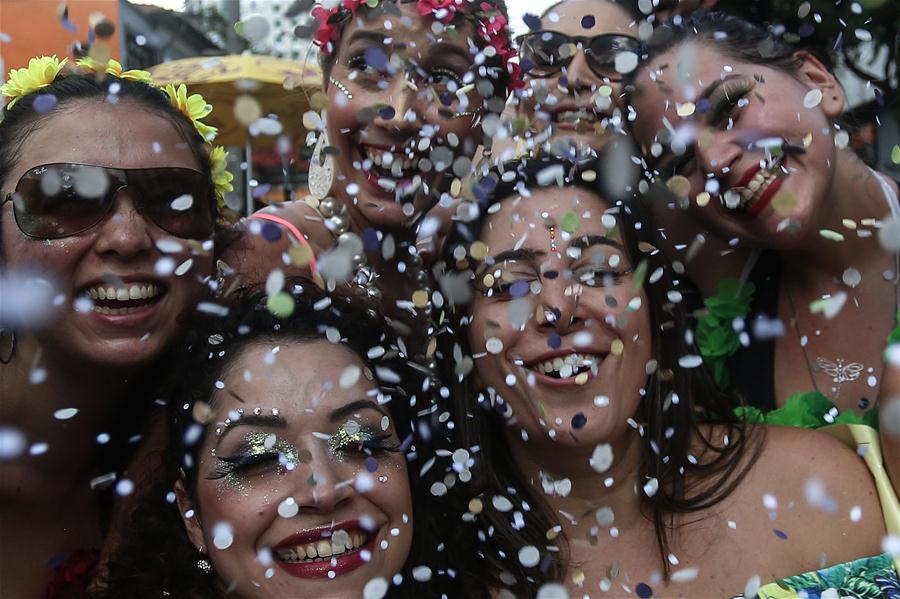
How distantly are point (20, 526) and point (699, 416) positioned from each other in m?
1.84

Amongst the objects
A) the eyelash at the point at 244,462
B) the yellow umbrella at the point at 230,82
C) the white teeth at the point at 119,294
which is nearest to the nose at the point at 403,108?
the white teeth at the point at 119,294

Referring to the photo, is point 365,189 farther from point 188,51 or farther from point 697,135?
point 188,51

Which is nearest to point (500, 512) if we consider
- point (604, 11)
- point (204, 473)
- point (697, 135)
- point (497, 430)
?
point (497, 430)

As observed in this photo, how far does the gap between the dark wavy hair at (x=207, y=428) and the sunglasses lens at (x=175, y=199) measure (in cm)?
21

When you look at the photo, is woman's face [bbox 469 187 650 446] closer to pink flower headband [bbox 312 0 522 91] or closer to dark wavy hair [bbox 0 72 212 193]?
pink flower headband [bbox 312 0 522 91]

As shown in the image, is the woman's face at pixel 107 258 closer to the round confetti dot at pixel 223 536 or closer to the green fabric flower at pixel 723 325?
the round confetti dot at pixel 223 536

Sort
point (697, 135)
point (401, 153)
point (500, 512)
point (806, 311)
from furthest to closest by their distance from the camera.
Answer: point (806, 311), point (401, 153), point (697, 135), point (500, 512)

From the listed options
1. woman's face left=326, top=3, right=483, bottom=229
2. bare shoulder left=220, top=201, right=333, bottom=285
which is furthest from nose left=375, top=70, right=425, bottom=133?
bare shoulder left=220, top=201, right=333, bottom=285

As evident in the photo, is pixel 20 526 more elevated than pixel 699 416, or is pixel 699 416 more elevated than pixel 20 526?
pixel 699 416

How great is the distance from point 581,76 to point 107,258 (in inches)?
62.8

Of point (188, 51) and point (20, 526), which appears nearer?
point (20, 526)

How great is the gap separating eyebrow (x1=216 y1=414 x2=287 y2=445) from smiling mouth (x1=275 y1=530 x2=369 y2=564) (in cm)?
26

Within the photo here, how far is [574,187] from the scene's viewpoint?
7.57 ft

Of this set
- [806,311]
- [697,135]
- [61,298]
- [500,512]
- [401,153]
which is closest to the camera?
[61,298]
